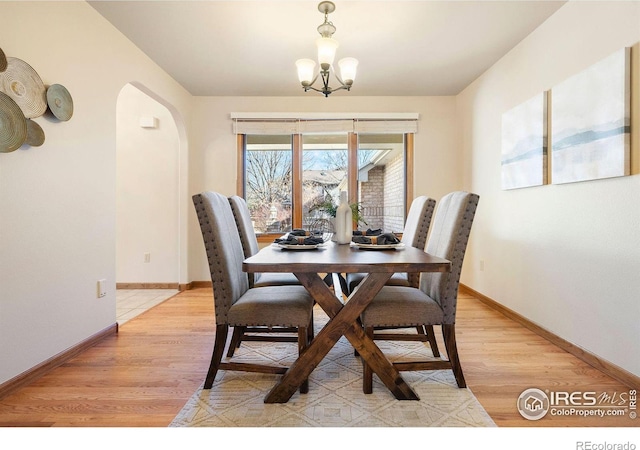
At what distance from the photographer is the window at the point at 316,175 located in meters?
4.26

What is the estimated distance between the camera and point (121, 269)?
13.5 ft

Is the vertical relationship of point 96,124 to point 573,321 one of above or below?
above

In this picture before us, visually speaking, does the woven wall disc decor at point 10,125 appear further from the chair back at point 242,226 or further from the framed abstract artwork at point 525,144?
the framed abstract artwork at point 525,144

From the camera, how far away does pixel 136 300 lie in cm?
358

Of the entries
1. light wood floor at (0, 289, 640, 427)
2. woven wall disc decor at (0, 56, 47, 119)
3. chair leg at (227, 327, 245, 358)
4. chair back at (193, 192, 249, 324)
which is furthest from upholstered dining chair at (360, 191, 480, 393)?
woven wall disc decor at (0, 56, 47, 119)

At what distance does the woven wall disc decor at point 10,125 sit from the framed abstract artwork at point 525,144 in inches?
130

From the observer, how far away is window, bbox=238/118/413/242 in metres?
4.26

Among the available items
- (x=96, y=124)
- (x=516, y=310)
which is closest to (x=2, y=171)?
(x=96, y=124)

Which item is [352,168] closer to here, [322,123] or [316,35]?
[322,123]

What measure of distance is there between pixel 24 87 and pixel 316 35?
1.99 m

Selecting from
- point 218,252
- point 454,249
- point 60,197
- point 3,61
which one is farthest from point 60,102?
point 454,249

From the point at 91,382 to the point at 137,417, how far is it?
0.55 meters

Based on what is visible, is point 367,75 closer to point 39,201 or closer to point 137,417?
point 39,201

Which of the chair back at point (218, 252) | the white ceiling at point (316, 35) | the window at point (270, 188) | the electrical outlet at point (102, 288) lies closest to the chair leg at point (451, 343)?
the chair back at point (218, 252)
